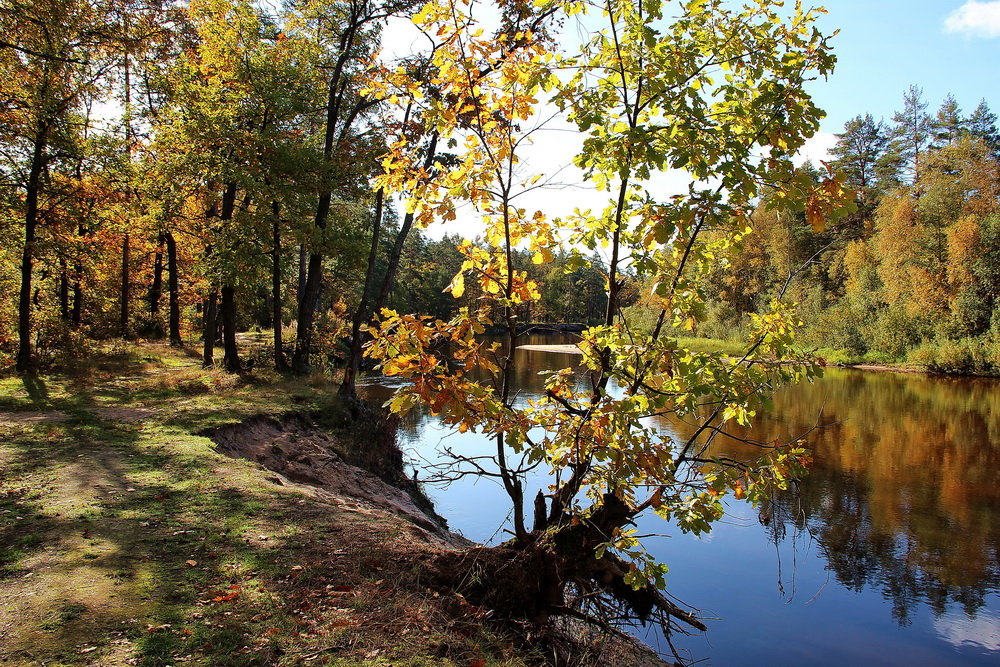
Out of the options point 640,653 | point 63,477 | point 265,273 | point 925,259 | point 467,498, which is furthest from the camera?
point 925,259

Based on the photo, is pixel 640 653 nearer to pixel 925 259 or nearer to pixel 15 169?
pixel 15 169

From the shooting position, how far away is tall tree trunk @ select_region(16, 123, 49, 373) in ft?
39.5

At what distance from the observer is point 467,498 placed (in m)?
11.8

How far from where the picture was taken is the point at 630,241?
12.8 ft

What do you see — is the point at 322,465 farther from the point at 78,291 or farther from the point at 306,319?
the point at 78,291

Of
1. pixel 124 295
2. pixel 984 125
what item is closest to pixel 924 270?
pixel 984 125

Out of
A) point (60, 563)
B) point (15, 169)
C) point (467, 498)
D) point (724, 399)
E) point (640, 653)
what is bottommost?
point (467, 498)

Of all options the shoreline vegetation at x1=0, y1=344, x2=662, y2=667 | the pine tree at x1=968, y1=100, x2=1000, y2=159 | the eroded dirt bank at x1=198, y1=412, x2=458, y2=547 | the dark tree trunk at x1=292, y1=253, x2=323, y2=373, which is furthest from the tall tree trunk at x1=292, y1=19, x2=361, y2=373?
the pine tree at x1=968, y1=100, x2=1000, y2=159

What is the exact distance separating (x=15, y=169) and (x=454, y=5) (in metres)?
13.0

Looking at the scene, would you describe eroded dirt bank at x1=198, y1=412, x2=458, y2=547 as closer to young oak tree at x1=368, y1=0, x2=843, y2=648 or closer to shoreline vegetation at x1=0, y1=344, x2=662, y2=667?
shoreline vegetation at x1=0, y1=344, x2=662, y2=667

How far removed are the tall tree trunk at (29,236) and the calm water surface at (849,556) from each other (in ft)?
27.4

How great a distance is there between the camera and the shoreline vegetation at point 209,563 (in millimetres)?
3438

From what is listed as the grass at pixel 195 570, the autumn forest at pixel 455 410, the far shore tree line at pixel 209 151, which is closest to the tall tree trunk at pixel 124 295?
the far shore tree line at pixel 209 151

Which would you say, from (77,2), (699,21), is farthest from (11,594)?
(77,2)
